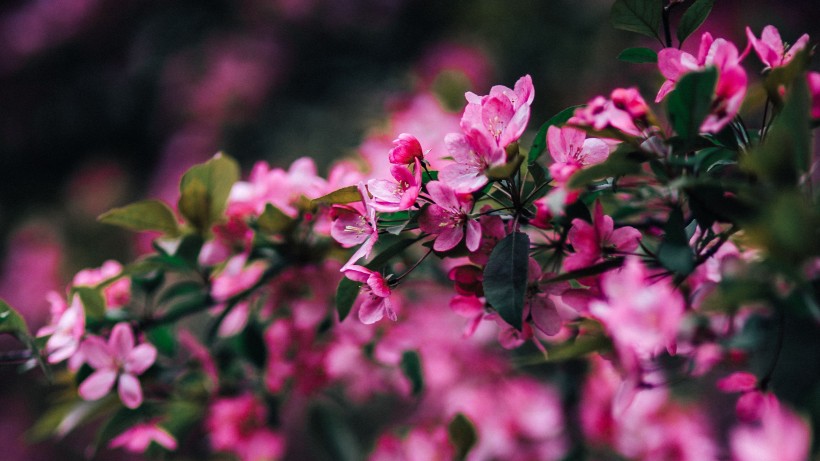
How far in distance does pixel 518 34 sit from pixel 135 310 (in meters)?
1.81

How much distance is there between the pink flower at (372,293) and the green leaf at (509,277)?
0.09 m

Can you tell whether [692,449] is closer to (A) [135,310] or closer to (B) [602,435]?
(B) [602,435]

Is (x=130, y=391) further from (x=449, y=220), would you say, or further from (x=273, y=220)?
(x=449, y=220)

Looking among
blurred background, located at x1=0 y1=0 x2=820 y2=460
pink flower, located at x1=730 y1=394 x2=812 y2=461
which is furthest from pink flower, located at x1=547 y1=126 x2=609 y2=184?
blurred background, located at x1=0 y1=0 x2=820 y2=460

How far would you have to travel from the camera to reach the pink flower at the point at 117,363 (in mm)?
685

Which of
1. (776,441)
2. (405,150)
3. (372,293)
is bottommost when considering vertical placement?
(776,441)

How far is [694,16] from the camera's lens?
57 centimetres

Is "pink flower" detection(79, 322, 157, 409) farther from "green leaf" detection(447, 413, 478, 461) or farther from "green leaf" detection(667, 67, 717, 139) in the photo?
"green leaf" detection(667, 67, 717, 139)

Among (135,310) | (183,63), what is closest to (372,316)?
(135,310)

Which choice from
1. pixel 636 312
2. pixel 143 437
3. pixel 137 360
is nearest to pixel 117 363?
pixel 137 360

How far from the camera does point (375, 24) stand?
2396 millimetres

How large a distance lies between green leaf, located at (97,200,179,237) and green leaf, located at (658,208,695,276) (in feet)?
1.81

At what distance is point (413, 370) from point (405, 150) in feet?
1.41

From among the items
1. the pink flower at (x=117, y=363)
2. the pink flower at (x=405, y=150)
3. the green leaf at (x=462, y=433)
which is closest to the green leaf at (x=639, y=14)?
the pink flower at (x=405, y=150)
